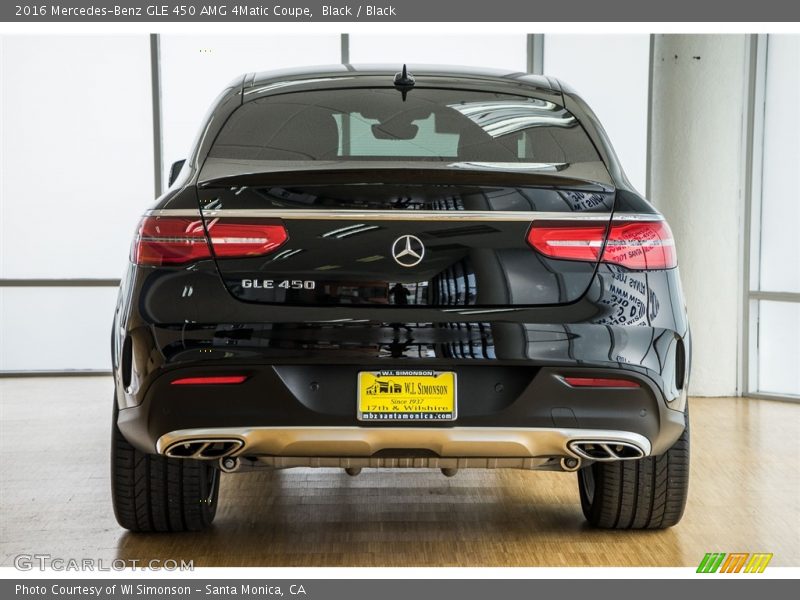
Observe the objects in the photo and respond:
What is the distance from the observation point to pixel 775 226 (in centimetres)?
736

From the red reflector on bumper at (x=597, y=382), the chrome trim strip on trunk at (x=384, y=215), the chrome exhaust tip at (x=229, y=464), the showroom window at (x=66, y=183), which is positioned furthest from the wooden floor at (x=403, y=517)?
the showroom window at (x=66, y=183)

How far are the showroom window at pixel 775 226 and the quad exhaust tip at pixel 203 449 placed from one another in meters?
5.21

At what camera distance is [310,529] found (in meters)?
3.83

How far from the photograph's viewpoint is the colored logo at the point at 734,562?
346 cm

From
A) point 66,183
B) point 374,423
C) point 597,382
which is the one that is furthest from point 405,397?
point 66,183

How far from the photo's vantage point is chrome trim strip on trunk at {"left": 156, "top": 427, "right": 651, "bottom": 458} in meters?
2.99

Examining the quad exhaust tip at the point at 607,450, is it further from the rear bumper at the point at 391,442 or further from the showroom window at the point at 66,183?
the showroom window at the point at 66,183

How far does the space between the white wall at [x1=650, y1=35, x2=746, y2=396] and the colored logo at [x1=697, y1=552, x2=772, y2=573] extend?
152 inches

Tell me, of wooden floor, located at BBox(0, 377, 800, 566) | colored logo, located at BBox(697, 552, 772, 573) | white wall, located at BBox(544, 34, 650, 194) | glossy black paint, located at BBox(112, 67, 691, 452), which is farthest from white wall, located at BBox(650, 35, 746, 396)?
glossy black paint, located at BBox(112, 67, 691, 452)

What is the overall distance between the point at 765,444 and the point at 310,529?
2885mm

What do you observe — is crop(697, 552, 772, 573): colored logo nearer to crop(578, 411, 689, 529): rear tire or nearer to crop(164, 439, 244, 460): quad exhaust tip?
crop(578, 411, 689, 529): rear tire

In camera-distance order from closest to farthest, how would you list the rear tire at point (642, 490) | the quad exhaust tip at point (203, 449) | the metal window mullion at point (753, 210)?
1. the quad exhaust tip at point (203, 449)
2. the rear tire at point (642, 490)
3. the metal window mullion at point (753, 210)
